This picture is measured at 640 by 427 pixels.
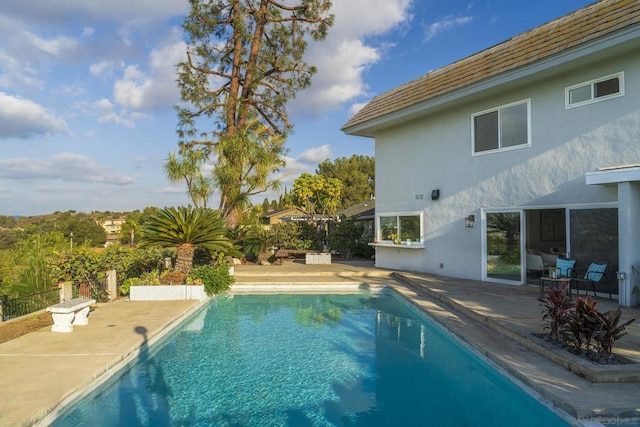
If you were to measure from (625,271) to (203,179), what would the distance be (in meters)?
14.3

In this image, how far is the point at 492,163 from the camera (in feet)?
37.8

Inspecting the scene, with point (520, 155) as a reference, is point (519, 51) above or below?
above

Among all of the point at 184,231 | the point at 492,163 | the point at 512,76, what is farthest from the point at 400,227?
the point at 184,231

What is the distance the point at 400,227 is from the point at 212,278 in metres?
7.21

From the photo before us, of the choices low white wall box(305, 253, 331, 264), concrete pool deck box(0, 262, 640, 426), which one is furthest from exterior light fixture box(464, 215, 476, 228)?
low white wall box(305, 253, 331, 264)

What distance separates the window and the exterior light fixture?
197cm

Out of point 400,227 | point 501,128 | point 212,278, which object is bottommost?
point 212,278

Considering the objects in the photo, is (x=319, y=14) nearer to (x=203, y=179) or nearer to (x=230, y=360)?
(x=203, y=179)

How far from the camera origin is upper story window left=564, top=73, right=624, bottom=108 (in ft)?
28.9

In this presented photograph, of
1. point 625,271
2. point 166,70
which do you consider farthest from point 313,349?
point 166,70

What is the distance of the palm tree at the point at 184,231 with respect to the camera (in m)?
11.0

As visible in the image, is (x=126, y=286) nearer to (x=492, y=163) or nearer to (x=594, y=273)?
(x=492, y=163)

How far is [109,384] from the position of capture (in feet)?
16.9

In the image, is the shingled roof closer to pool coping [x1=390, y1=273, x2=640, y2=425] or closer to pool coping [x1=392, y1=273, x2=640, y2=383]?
pool coping [x1=390, y1=273, x2=640, y2=425]
